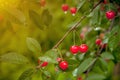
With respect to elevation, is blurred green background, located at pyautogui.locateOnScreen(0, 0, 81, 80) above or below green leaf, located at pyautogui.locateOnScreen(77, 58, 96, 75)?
above

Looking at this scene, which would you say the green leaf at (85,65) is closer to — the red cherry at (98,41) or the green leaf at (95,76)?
the green leaf at (95,76)

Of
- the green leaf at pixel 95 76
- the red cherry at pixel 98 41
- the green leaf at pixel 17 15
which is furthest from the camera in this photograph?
the red cherry at pixel 98 41

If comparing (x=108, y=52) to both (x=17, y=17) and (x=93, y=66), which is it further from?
(x=17, y=17)

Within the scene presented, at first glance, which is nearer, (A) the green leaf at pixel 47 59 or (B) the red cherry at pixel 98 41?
(A) the green leaf at pixel 47 59

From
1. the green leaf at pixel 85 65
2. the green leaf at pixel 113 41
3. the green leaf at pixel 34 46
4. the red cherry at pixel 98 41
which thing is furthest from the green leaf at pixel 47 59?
the red cherry at pixel 98 41

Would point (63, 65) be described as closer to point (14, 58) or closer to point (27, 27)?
point (14, 58)

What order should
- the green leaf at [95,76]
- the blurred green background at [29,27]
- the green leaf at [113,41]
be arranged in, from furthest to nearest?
the green leaf at [95,76] < the green leaf at [113,41] < the blurred green background at [29,27]

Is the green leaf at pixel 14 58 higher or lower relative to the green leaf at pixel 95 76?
higher

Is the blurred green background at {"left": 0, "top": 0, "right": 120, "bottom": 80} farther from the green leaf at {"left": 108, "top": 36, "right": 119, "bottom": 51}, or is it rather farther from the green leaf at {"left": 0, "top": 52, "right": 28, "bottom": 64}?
the green leaf at {"left": 108, "top": 36, "right": 119, "bottom": 51}

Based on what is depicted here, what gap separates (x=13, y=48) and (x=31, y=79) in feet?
5.99

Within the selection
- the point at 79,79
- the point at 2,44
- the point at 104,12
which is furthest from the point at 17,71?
the point at 104,12

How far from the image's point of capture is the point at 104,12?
2.19 m

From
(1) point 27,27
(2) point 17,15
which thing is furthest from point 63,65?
(1) point 27,27

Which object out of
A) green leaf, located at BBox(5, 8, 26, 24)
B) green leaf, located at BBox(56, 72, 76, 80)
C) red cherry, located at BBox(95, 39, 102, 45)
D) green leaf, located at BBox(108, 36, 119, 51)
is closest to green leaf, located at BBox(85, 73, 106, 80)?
green leaf, located at BBox(56, 72, 76, 80)
